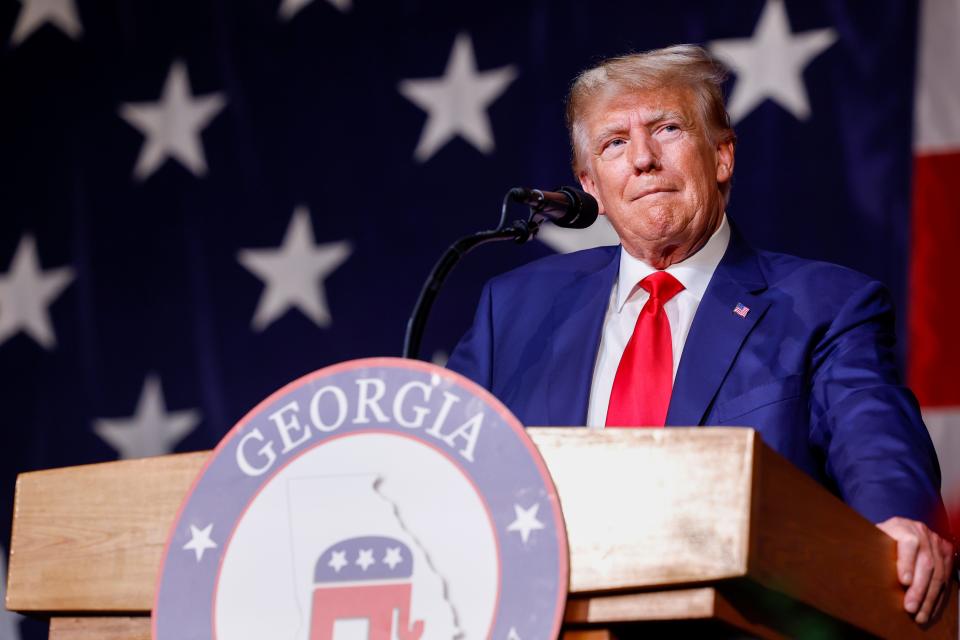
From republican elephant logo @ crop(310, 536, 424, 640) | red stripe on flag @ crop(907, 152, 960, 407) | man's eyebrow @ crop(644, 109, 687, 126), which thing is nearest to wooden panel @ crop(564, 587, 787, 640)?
republican elephant logo @ crop(310, 536, 424, 640)

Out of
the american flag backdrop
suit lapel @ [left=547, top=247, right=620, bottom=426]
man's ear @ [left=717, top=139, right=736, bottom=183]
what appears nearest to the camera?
suit lapel @ [left=547, top=247, right=620, bottom=426]

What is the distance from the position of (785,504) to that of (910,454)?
50cm

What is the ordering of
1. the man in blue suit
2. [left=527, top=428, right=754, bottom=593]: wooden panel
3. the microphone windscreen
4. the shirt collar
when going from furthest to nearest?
1. the shirt collar
2. the microphone windscreen
3. the man in blue suit
4. [left=527, top=428, right=754, bottom=593]: wooden panel

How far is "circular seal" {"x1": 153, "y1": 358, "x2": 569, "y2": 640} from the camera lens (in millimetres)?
1173

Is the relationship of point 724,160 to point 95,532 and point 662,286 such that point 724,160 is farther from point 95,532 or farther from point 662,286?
point 95,532

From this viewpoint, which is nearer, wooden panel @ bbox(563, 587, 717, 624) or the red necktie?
wooden panel @ bbox(563, 587, 717, 624)

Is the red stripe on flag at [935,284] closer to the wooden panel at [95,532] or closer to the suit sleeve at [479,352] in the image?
the suit sleeve at [479,352]

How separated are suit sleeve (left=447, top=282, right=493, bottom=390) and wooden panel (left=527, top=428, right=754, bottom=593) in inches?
37.4

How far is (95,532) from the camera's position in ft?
4.79

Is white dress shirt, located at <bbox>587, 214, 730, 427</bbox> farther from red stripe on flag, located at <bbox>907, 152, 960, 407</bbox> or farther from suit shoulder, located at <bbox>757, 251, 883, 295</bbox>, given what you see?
red stripe on flag, located at <bbox>907, 152, 960, 407</bbox>

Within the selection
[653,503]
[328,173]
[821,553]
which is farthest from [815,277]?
[328,173]

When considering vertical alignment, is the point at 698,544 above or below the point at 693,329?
below

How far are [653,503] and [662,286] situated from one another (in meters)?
0.92

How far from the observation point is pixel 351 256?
11.3 feet
